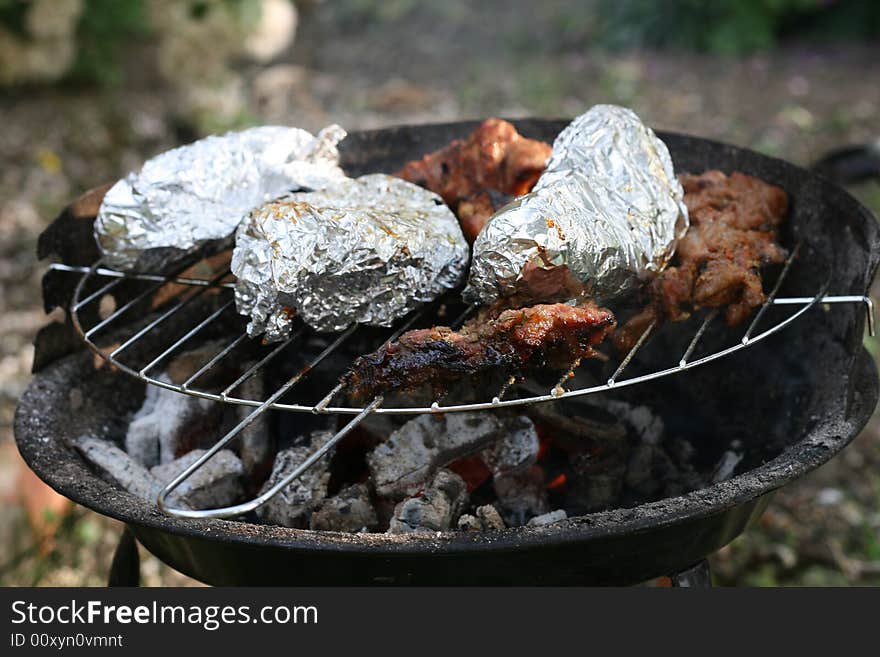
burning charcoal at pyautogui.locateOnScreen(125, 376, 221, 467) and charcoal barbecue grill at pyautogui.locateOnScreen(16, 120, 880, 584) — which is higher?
charcoal barbecue grill at pyautogui.locateOnScreen(16, 120, 880, 584)

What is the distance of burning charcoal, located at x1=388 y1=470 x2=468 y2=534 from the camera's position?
1.70 meters

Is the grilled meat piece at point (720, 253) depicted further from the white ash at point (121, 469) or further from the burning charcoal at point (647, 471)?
the white ash at point (121, 469)

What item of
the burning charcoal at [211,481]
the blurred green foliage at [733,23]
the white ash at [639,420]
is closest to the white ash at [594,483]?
the white ash at [639,420]

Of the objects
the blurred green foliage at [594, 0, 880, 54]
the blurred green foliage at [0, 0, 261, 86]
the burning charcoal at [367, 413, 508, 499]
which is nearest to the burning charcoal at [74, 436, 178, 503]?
the burning charcoal at [367, 413, 508, 499]

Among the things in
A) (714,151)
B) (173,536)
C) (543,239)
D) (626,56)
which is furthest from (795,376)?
(626,56)

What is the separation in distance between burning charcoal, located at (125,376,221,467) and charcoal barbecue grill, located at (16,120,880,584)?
6cm

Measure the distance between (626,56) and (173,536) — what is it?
596 centimetres

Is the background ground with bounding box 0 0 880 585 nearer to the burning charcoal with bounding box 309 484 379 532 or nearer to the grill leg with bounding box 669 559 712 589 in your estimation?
the grill leg with bounding box 669 559 712 589

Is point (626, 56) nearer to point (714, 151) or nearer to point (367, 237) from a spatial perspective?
point (714, 151)

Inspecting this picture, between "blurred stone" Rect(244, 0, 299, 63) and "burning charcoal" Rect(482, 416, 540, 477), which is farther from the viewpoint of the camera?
"blurred stone" Rect(244, 0, 299, 63)

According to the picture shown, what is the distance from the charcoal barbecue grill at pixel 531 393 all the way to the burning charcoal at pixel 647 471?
0.59ft
